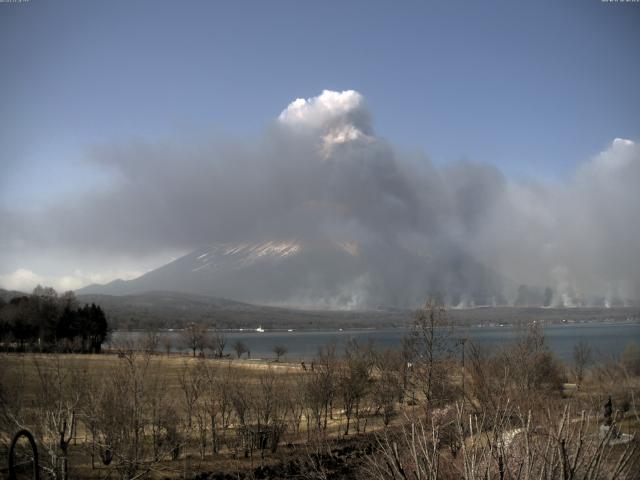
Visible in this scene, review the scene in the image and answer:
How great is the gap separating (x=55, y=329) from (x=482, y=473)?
4038 inches

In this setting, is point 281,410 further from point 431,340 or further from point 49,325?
point 49,325

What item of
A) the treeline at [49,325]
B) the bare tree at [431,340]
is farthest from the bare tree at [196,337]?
the bare tree at [431,340]

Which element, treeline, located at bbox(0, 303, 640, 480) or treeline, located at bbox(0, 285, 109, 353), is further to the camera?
treeline, located at bbox(0, 285, 109, 353)

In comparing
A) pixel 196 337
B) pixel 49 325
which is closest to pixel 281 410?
pixel 49 325

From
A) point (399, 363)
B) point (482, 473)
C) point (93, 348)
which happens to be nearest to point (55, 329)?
point (93, 348)

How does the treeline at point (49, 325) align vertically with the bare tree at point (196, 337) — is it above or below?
above

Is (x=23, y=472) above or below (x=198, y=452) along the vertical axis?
above

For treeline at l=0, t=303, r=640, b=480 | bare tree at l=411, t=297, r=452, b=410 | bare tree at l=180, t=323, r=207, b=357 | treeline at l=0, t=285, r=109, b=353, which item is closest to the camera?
treeline at l=0, t=303, r=640, b=480

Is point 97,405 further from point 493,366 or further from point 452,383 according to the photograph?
point 493,366

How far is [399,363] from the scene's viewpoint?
5066 cm

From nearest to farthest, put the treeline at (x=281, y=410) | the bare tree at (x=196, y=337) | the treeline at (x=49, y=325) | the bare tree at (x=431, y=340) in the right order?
the treeline at (x=281, y=410), the bare tree at (x=431, y=340), the treeline at (x=49, y=325), the bare tree at (x=196, y=337)

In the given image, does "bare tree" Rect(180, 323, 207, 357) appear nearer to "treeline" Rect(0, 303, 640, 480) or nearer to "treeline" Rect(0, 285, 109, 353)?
"treeline" Rect(0, 285, 109, 353)

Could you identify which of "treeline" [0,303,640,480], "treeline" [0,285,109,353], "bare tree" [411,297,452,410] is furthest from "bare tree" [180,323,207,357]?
"bare tree" [411,297,452,410]

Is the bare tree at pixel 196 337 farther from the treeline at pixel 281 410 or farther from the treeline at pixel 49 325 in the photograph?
the treeline at pixel 281 410
